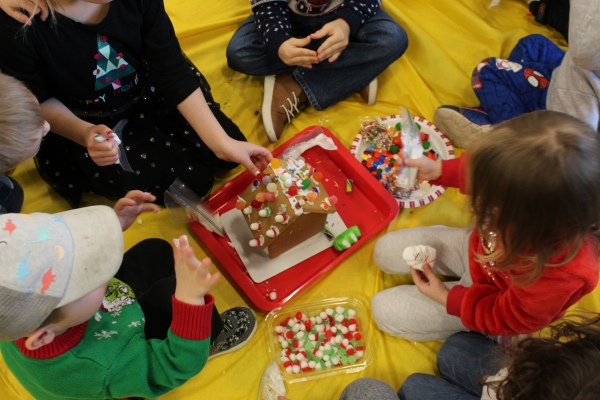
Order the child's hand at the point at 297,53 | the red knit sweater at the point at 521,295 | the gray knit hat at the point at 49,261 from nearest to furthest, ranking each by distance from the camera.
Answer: the gray knit hat at the point at 49,261 → the red knit sweater at the point at 521,295 → the child's hand at the point at 297,53

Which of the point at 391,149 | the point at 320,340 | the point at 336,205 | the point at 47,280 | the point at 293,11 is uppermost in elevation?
the point at 293,11

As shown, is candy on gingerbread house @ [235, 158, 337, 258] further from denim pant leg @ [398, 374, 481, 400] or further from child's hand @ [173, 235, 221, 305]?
denim pant leg @ [398, 374, 481, 400]

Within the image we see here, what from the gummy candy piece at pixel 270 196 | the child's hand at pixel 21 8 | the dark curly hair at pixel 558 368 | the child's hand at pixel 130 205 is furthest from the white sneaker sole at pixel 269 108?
the dark curly hair at pixel 558 368

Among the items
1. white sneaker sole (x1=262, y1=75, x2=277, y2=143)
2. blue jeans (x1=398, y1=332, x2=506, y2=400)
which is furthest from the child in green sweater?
white sneaker sole (x1=262, y1=75, x2=277, y2=143)

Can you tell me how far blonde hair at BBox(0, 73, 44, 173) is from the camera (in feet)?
2.27

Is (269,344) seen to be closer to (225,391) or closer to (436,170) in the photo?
(225,391)

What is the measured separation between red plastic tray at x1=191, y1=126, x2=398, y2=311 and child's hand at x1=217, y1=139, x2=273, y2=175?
0.38ft

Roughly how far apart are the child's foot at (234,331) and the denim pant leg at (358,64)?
2.09 feet

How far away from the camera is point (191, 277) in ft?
2.24

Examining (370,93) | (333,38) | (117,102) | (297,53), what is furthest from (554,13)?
(117,102)

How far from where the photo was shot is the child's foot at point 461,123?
3.92 ft

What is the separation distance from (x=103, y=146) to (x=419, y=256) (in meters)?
0.68

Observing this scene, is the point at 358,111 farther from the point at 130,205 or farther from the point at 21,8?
the point at 21,8

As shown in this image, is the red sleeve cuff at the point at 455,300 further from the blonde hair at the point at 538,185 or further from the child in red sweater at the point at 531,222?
the blonde hair at the point at 538,185
